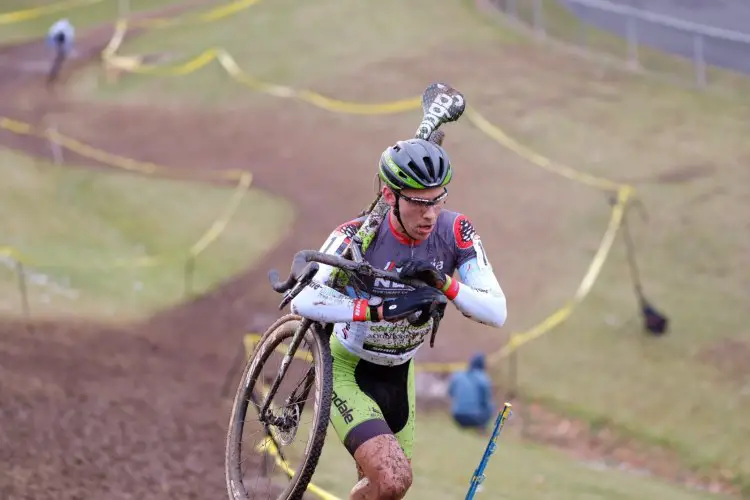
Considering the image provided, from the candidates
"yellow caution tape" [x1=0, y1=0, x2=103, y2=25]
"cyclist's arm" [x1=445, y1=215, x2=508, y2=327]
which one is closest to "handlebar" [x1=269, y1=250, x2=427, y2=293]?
"cyclist's arm" [x1=445, y1=215, x2=508, y2=327]

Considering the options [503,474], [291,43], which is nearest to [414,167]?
[503,474]

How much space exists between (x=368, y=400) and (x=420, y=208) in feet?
4.46

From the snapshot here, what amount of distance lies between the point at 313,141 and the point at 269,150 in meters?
1.04

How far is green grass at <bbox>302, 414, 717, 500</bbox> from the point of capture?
1215 cm

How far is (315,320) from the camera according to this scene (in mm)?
7215

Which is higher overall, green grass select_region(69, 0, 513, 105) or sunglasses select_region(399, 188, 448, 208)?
sunglasses select_region(399, 188, 448, 208)

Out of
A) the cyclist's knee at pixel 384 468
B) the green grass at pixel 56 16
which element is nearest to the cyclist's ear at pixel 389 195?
the cyclist's knee at pixel 384 468

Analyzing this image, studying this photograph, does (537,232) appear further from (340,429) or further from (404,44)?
(340,429)

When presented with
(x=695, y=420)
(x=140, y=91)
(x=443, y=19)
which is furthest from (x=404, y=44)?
(x=695, y=420)

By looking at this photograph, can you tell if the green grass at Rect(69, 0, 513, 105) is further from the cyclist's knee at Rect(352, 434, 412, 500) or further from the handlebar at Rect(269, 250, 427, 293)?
the cyclist's knee at Rect(352, 434, 412, 500)

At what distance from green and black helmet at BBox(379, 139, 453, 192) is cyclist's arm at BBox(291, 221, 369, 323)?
2.21 feet

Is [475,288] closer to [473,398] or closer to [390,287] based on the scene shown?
[390,287]

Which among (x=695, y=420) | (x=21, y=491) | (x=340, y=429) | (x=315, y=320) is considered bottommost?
(x=695, y=420)

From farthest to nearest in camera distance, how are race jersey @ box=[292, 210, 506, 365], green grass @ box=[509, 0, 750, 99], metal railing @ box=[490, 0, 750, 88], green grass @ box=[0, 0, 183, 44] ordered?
green grass @ box=[0, 0, 183, 44] < green grass @ box=[509, 0, 750, 99] < metal railing @ box=[490, 0, 750, 88] < race jersey @ box=[292, 210, 506, 365]
